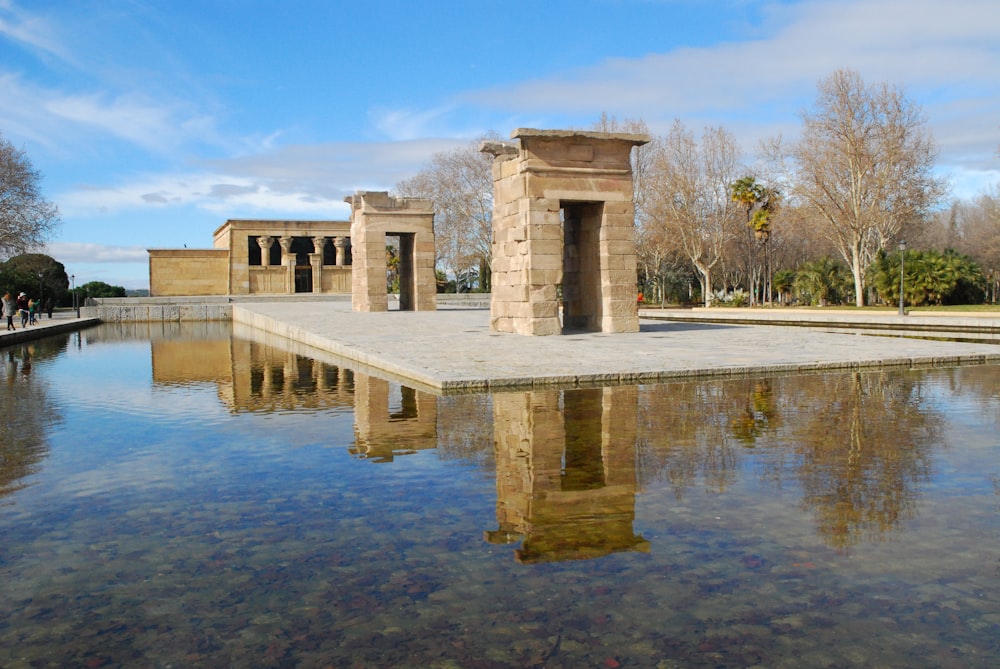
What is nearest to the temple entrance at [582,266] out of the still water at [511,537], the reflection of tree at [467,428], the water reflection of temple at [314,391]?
the water reflection of temple at [314,391]

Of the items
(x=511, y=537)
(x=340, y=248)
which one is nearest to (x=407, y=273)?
(x=340, y=248)

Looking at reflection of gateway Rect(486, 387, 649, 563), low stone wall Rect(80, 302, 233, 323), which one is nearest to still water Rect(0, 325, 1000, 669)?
reflection of gateway Rect(486, 387, 649, 563)

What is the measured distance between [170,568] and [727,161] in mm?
Result: 43391

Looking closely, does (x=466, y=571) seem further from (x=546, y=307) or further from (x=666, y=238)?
(x=666, y=238)

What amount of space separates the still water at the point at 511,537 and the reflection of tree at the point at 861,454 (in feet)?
0.09

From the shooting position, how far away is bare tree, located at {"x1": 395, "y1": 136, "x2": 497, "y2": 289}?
4722 cm

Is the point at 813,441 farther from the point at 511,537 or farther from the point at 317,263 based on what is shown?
the point at 317,263

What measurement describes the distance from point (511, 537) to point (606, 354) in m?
8.10

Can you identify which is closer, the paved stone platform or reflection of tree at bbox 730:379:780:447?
reflection of tree at bbox 730:379:780:447

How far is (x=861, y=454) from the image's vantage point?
5.55 metres

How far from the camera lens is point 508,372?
943 cm

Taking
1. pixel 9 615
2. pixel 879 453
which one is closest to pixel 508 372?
pixel 879 453

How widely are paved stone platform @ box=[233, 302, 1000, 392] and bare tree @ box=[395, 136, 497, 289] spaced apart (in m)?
30.5

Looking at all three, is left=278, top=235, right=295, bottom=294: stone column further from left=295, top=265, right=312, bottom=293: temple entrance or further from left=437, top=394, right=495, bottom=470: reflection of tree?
left=437, top=394, right=495, bottom=470: reflection of tree
